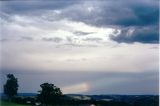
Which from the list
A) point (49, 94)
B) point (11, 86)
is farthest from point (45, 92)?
point (11, 86)

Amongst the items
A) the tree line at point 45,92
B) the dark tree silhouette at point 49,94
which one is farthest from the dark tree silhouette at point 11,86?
the dark tree silhouette at point 49,94

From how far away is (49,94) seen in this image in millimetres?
11328

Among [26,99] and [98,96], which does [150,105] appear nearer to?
[98,96]

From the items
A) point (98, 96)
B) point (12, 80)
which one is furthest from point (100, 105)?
point (12, 80)

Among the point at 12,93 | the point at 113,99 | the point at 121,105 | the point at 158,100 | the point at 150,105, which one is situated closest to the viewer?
the point at 158,100

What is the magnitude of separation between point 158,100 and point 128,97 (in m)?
2.32

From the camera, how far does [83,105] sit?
10227mm

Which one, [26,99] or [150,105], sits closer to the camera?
[150,105]

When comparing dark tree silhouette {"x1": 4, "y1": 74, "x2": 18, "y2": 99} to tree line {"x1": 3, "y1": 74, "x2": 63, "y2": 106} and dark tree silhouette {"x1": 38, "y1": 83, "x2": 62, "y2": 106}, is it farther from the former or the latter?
dark tree silhouette {"x1": 38, "y1": 83, "x2": 62, "y2": 106}

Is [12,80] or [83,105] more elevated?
[12,80]

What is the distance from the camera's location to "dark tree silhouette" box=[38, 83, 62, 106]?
10.7 m

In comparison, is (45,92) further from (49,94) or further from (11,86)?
(11,86)

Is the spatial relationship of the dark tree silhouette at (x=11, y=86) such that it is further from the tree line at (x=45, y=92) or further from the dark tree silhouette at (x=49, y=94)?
the dark tree silhouette at (x=49, y=94)

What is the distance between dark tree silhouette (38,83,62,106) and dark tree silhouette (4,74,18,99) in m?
0.95
